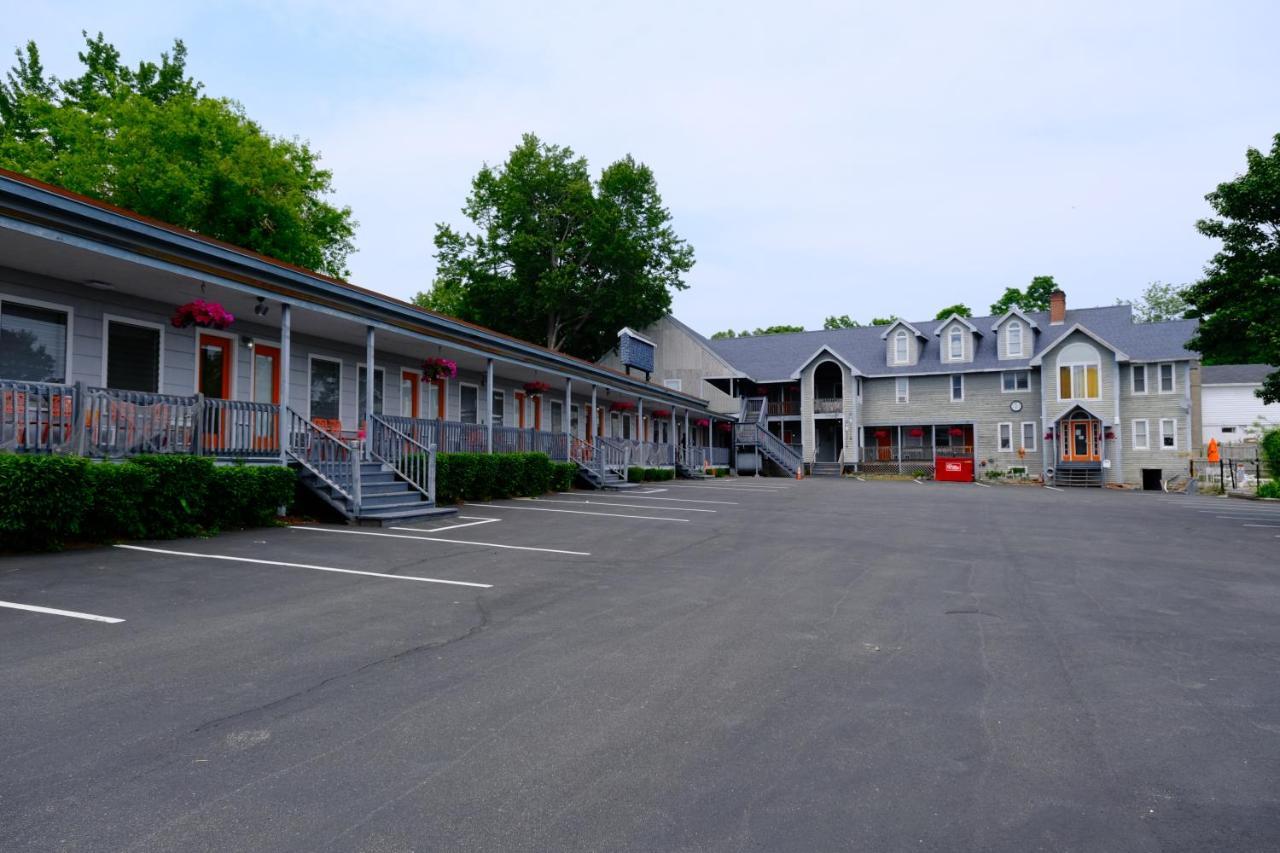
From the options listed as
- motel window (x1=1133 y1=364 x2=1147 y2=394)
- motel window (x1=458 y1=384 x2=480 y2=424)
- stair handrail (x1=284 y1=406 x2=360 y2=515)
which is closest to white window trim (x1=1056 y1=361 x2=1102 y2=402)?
motel window (x1=1133 y1=364 x2=1147 y2=394)

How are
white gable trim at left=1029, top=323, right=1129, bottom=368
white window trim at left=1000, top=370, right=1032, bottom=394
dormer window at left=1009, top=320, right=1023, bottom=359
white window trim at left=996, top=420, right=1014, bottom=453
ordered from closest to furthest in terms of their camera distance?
1. white gable trim at left=1029, top=323, right=1129, bottom=368
2. white window trim at left=1000, top=370, right=1032, bottom=394
3. white window trim at left=996, top=420, right=1014, bottom=453
4. dormer window at left=1009, top=320, right=1023, bottom=359

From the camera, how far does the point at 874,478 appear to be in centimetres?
3944

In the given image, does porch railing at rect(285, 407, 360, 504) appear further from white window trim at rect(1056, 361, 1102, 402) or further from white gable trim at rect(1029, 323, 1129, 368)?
white window trim at rect(1056, 361, 1102, 402)

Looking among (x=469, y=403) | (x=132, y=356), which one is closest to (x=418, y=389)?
(x=469, y=403)

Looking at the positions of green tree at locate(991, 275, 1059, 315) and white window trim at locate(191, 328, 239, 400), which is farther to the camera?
green tree at locate(991, 275, 1059, 315)

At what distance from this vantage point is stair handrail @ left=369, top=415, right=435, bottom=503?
1441cm

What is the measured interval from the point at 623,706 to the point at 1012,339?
140 ft

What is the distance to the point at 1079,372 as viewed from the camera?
37625mm

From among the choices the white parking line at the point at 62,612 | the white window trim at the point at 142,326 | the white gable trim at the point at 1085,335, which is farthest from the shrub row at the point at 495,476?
the white gable trim at the point at 1085,335

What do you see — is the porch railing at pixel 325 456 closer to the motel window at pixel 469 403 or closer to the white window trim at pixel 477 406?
the white window trim at pixel 477 406

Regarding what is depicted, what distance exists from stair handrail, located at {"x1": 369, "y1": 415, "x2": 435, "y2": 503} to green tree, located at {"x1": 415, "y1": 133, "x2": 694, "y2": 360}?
103ft

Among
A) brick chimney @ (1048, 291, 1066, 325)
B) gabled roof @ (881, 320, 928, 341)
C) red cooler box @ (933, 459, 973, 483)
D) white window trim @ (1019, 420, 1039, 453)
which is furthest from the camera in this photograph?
gabled roof @ (881, 320, 928, 341)

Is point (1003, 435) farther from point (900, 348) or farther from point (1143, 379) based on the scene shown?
point (900, 348)

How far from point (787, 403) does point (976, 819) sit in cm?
4385
